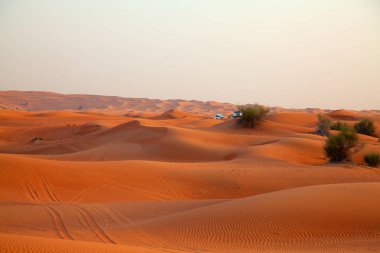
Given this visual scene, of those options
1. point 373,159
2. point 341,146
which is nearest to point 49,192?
point 341,146

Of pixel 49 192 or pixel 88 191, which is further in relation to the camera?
pixel 88 191

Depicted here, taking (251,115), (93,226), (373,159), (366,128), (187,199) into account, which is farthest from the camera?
(366,128)

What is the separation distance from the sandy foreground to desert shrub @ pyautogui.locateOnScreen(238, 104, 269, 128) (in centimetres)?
472

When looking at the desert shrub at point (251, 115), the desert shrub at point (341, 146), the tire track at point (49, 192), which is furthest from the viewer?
the desert shrub at point (251, 115)

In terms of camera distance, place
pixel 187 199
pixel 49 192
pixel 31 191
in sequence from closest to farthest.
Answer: pixel 31 191, pixel 49 192, pixel 187 199

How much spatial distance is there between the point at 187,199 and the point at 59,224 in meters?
5.31

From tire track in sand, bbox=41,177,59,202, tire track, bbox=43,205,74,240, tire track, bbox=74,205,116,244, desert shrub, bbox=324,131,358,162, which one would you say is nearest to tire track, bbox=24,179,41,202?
tire track in sand, bbox=41,177,59,202

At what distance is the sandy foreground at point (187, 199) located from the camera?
8016mm

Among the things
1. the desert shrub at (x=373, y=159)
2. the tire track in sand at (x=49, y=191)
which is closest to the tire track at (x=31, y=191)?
the tire track in sand at (x=49, y=191)

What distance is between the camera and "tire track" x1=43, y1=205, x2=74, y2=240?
836 cm

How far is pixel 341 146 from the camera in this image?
20562 millimetres

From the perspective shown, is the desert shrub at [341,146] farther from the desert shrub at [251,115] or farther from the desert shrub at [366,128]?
the desert shrub at [366,128]

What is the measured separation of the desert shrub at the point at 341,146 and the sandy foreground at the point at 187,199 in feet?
5.15

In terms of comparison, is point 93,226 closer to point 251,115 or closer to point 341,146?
point 341,146
